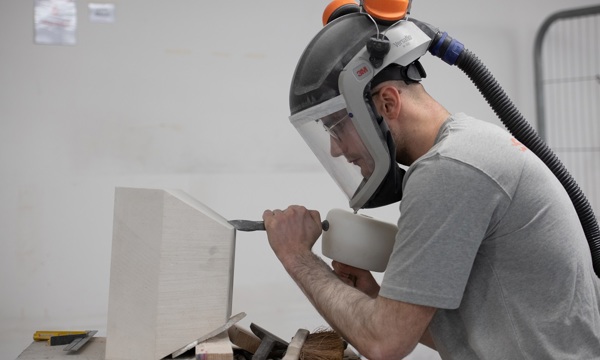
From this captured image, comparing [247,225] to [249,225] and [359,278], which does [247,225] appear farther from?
[359,278]

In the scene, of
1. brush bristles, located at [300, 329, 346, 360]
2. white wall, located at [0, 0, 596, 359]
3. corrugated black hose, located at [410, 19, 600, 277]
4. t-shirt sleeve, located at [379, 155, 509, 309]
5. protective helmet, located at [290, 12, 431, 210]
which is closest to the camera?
t-shirt sleeve, located at [379, 155, 509, 309]

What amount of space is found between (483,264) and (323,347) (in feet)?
1.35

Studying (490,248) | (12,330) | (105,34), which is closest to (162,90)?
(105,34)

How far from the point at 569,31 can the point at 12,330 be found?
297 cm

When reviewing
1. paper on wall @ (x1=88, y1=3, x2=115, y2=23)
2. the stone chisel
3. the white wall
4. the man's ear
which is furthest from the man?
paper on wall @ (x1=88, y1=3, x2=115, y2=23)

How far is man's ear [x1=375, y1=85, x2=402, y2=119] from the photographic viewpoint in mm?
1197

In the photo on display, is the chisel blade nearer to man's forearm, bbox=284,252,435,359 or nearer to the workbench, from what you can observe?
man's forearm, bbox=284,252,435,359

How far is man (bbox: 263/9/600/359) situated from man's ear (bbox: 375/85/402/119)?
0.11m

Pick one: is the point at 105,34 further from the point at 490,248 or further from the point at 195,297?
the point at 490,248

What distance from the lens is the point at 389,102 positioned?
1207 mm

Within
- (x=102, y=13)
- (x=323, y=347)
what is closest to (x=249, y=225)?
(x=323, y=347)

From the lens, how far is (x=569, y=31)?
312 cm

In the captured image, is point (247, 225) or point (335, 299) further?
point (247, 225)

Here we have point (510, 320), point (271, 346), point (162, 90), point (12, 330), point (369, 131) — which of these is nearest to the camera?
point (510, 320)
